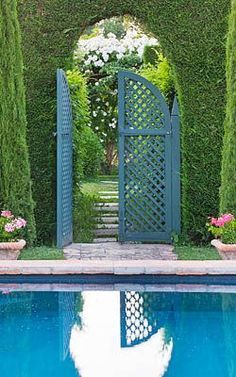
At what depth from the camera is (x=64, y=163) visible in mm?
Result: 9859

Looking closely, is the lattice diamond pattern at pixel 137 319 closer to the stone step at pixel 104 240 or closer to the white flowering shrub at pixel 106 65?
the stone step at pixel 104 240

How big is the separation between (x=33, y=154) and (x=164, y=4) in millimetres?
2379

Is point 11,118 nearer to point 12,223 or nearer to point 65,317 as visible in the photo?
point 12,223

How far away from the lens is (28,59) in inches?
395

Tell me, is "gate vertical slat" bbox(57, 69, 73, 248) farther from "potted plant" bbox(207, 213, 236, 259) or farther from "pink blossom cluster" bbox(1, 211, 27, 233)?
"potted plant" bbox(207, 213, 236, 259)

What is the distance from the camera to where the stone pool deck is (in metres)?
8.12

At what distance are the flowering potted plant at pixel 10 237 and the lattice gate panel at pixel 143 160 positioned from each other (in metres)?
1.61

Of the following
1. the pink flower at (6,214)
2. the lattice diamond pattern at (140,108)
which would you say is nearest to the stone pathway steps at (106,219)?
the lattice diamond pattern at (140,108)

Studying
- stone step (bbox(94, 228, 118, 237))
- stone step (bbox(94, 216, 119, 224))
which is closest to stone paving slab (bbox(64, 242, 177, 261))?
stone step (bbox(94, 228, 118, 237))

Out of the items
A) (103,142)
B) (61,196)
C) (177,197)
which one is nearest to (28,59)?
(61,196)

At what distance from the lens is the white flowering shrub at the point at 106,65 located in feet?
52.5

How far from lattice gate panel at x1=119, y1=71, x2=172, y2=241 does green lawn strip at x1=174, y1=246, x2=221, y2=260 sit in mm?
608

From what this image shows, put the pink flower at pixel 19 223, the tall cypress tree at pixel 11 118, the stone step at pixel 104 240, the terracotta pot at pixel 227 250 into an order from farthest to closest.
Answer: the stone step at pixel 104 240, the tall cypress tree at pixel 11 118, the pink flower at pixel 19 223, the terracotta pot at pixel 227 250

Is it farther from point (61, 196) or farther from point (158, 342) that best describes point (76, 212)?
point (158, 342)
